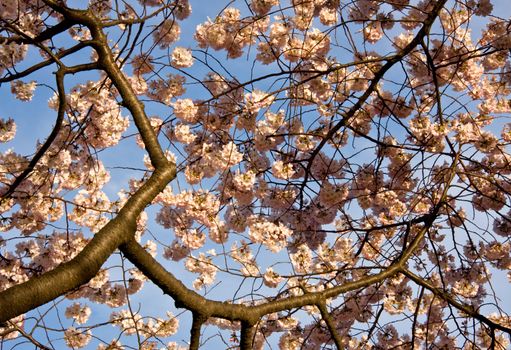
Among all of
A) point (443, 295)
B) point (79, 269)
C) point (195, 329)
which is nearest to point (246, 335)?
point (195, 329)

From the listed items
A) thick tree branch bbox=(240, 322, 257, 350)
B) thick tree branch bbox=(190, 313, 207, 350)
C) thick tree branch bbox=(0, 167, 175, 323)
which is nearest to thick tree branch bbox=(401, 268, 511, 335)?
thick tree branch bbox=(240, 322, 257, 350)

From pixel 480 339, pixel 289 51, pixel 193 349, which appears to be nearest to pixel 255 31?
pixel 289 51

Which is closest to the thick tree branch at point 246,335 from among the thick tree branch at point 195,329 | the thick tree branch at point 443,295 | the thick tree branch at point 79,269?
the thick tree branch at point 195,329

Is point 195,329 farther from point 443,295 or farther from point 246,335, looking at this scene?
point 443,295

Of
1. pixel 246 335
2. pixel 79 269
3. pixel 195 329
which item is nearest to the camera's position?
pixel 79 269

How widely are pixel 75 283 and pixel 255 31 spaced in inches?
107

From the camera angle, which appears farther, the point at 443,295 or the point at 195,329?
the point at 443,295

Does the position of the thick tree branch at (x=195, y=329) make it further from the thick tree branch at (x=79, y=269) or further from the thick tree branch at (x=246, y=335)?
the thick tree branch at (x=79, y=269)

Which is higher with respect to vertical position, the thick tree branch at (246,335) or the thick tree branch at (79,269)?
the thick tree branch at (79,269)

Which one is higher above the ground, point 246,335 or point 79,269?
point 79,269

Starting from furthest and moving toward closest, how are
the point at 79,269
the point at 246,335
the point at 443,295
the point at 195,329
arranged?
the point at 443,295, the point at 246,335, the point at 195,329, the point at 79,269

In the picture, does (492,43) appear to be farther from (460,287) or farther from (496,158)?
(460,287)

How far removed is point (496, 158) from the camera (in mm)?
4816

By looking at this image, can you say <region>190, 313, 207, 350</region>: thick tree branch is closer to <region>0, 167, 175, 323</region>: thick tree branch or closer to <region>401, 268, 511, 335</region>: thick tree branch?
<region>0, 167, 175, 323</region>: thick tree branch
